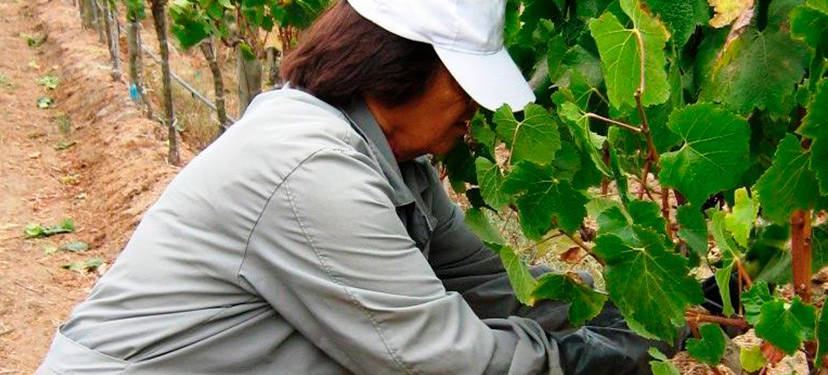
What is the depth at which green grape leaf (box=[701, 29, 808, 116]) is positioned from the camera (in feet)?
4.48

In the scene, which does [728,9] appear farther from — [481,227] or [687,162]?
[481,227]

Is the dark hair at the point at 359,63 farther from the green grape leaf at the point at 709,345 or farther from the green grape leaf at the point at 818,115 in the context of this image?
the green grape leaf at the point at 818,115

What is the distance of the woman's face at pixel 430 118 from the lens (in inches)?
72.8

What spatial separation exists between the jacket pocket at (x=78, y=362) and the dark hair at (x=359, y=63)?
0.63 metres

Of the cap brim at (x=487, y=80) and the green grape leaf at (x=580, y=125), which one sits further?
the cap brim at (x=487, y=80)

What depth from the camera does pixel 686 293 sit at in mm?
1317

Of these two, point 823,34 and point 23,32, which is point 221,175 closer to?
point 823,34

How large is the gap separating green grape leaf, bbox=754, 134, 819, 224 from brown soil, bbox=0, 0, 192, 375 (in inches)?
168

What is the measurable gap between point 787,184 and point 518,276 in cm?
51

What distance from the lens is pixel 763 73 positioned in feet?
4.51

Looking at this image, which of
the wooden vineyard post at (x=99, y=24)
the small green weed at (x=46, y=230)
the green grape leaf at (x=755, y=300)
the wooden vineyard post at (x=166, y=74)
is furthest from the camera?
the wooden vineyard post at (x=99, y=24)

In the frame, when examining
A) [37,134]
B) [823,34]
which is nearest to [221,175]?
[823,34]

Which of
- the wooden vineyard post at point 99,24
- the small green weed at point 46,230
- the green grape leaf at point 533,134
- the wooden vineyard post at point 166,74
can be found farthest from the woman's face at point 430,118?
the wooden vineyard post at point 99,24

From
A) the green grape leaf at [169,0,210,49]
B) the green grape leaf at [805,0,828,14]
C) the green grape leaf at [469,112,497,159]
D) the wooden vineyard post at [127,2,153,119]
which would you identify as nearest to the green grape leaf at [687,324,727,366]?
the green grape leaf at [805,0,828,14]
